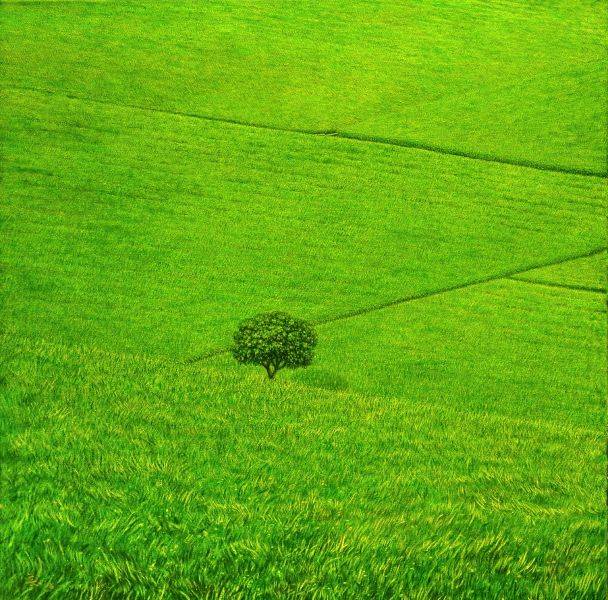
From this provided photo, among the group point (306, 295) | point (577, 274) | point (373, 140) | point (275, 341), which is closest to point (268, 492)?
point (275, 341)

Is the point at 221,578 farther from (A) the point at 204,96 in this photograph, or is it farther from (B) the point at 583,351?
(A) the point at 204,96

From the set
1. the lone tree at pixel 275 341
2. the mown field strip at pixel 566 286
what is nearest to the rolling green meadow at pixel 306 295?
the mown field strip at pixel 566 286

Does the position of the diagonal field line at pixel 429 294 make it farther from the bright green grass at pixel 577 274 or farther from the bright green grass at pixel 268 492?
the bright green grass at pixel 268 492

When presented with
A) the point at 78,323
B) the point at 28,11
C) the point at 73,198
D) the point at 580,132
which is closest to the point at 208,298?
the point at 78,323

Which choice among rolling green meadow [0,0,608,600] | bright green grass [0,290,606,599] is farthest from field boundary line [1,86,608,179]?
bright green grass [0,290,606,599]

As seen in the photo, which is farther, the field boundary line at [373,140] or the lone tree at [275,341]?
the field boundary line at [373,140]

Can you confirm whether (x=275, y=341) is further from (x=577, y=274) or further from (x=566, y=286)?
(x=577, y=274)
